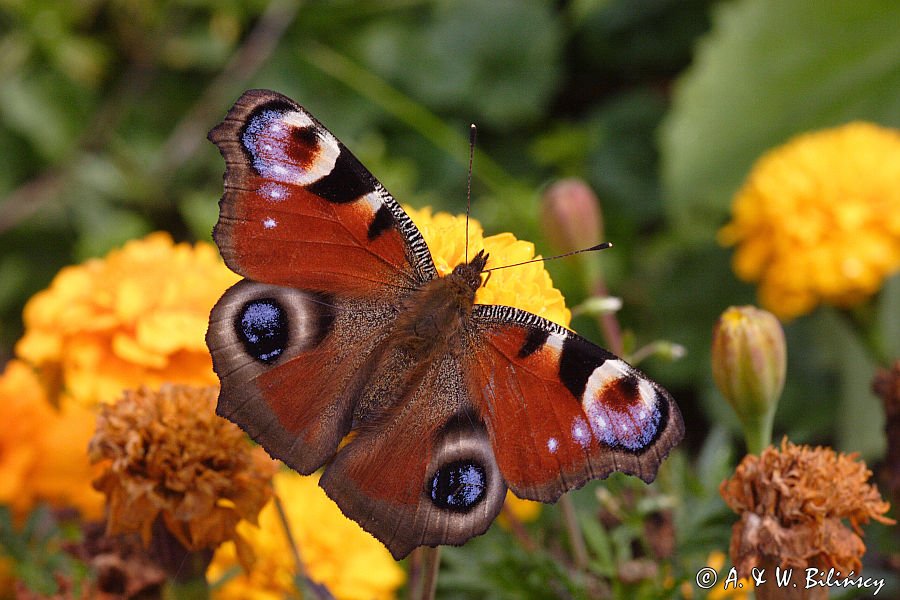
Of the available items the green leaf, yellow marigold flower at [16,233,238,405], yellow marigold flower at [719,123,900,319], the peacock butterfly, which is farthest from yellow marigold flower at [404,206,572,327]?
the green leaf

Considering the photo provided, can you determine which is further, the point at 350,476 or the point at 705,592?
the point at 705,592

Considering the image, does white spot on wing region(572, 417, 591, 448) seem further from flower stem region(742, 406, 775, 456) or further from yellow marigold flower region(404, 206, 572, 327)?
flower stem region(742, 406, 775, 456)

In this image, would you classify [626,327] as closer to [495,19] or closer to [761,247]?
[761,247]

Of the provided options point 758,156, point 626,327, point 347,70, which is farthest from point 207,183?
point 758,156

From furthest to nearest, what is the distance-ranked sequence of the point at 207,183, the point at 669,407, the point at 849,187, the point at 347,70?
the point at 207,183 < the point at 347,70 < the point at 849,187 < the point at 669,407

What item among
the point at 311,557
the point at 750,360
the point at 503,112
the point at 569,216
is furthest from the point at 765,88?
the point at 311,557

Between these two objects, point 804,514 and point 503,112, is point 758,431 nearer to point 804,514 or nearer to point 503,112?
point 804,514

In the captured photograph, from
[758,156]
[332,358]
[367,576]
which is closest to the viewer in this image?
[332,358]

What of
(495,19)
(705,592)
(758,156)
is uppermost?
(495,19)
